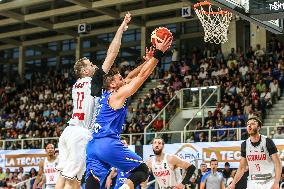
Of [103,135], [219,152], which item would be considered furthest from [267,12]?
[219,152]

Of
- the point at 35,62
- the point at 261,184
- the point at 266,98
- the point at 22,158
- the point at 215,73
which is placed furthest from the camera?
the point at 35,62

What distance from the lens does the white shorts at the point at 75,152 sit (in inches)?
322

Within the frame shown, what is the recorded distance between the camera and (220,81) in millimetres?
22594

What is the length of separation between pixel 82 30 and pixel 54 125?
Answer: 6290 millimetres

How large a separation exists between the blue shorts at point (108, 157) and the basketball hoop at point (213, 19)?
23.0 ft

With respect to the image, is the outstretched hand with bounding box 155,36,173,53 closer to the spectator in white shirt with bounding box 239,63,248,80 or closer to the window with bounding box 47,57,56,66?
the spectator in white shirt with bounding box 239,63,248,80

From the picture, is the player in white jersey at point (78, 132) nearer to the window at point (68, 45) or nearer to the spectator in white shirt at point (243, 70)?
the spectator in white shirt at point (243, 70)

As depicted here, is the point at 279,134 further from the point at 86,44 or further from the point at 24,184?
the point at 86,44

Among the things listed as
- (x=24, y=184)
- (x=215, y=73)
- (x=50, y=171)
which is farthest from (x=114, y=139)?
(x=215, y=73)

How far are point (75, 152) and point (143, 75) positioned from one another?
1695 millimetres

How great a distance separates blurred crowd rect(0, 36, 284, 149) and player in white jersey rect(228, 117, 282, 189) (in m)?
8.90

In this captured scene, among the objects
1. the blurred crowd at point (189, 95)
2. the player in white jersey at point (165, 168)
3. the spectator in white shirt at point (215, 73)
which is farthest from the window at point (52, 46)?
the player in white jersey at point (165, 168)

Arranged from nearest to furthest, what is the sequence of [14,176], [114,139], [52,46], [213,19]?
[114,139]
[213,19]
[14,176]
[52,46]

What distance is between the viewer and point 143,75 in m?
7.25
